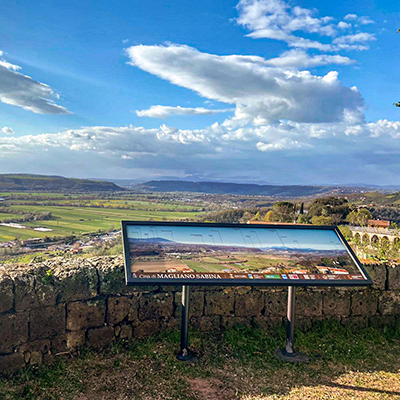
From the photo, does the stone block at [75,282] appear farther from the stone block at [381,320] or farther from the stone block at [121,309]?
the stone block at [381,320]

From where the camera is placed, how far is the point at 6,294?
4.25 metres

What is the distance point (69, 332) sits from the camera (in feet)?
15.7

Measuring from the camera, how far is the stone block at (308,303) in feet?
19.2

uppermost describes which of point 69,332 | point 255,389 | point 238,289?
point 238,289

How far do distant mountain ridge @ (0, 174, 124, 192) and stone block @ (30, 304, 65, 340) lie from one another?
5019 centimetres

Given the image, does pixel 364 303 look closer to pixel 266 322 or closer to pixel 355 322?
pixel 355 322

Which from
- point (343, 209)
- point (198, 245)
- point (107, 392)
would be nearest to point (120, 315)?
point (107, 392)

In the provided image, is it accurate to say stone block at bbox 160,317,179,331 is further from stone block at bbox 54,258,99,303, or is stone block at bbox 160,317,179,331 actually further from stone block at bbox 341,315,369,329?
stone block at bbox 341,315,369,329

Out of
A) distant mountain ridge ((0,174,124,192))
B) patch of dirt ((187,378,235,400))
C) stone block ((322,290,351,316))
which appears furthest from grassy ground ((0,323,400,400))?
distant mountain ridge ((0,174,124,192))

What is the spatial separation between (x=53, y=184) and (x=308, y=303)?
56664 mm

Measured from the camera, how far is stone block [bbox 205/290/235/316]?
563 centimetres

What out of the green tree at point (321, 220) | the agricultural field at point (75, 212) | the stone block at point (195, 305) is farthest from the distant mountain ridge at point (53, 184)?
the stone block at point (195, 305)

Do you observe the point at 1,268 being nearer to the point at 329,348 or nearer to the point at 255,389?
the point at 255,389

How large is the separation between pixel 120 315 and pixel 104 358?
1.97 feet
